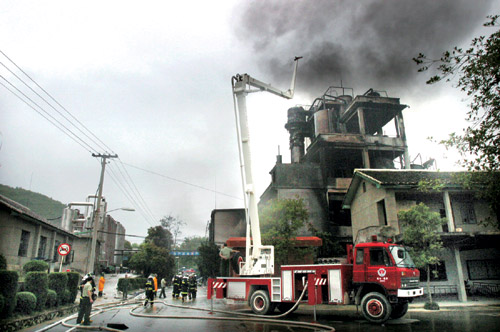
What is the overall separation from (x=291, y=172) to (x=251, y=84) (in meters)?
25.3

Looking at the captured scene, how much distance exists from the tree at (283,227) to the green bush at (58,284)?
12.7m

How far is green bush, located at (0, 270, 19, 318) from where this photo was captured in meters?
10.3

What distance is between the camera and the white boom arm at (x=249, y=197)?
14.3 meters

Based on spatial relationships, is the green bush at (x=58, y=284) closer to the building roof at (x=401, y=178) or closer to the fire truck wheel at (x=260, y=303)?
the fire truck wheel at (x=260, y=303)

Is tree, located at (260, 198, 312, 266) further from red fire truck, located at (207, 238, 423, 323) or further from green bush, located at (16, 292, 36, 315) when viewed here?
green bush, located at (16, 292, 36, 315)

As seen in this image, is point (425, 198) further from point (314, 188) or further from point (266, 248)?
point (314, 188)

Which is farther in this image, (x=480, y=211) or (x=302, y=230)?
(x=302, y=230)

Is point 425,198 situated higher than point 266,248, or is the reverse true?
point 425,198

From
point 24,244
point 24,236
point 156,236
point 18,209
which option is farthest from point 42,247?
point 156,236

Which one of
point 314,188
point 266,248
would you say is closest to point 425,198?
point 266,248

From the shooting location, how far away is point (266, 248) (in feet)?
47.5

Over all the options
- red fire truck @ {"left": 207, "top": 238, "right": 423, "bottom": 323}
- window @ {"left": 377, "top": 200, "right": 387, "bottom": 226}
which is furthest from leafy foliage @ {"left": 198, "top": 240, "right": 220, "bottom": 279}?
red fire truck @ {"left": 207, "top": 238, "right": 423, "bottom": 323}

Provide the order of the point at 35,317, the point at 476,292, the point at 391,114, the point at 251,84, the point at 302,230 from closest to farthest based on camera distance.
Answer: the point at 35,317 → the point at 251,84 → the point at 476,292 → the point at 302,230 → the point at 391,114

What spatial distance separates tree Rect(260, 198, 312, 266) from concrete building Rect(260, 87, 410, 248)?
11221 mm
